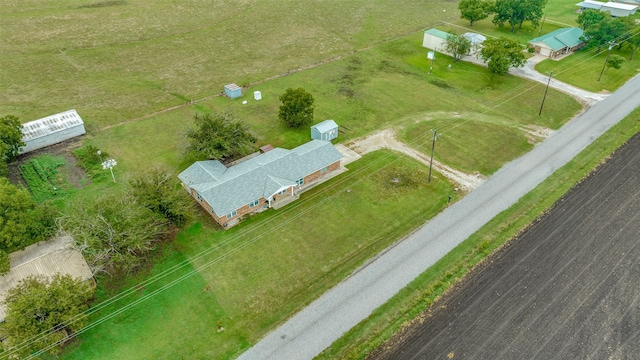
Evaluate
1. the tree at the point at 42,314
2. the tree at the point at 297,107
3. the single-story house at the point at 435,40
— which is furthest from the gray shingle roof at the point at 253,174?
the single-story house at the point at 435,40

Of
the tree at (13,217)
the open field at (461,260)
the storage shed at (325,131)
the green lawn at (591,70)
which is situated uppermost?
the tree at (13,217)

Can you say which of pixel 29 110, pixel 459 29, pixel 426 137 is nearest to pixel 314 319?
pixel 426 137

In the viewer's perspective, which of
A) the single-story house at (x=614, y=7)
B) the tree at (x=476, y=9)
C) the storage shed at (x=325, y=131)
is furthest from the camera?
the single-story house at (x=614, y=7)

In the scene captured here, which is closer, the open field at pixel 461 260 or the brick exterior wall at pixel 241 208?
the open field at pixel 461 260

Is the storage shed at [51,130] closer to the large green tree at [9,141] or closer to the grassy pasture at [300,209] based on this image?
the large green tree at [9,141]

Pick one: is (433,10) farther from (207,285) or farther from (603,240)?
(207,285)

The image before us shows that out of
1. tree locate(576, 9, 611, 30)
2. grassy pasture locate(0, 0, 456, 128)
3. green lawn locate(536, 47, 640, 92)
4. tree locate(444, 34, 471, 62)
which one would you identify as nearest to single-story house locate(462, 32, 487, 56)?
tree locate(444, 34, 471, 62)

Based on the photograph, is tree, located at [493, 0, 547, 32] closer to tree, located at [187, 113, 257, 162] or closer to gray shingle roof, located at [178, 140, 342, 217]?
gray shingle roof, located at [178, 140, 342, 217]
